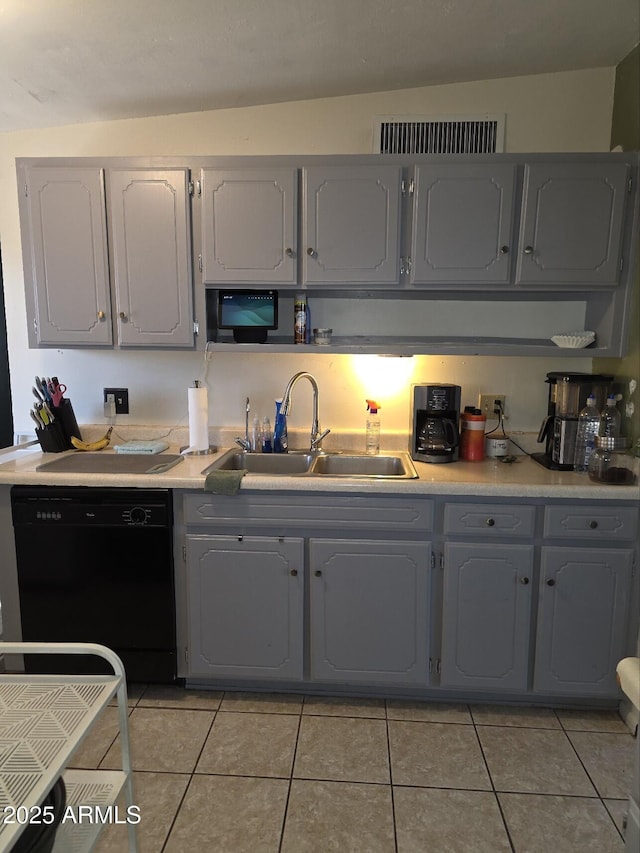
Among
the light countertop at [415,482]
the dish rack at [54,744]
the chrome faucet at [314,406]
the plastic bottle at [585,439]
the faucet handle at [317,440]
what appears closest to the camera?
the dish rack at [54,744]

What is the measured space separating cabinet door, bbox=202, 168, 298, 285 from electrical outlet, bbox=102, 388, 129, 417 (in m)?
0.80

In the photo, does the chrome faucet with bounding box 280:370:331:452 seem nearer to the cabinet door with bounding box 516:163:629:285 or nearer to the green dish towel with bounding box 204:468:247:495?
the green dish towel with bounding box 204:468:247:495

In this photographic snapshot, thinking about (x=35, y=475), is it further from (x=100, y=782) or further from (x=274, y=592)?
(x=100, y=782)

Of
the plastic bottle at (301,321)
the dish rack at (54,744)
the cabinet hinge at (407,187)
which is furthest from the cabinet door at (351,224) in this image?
the dish rack at (54,744)

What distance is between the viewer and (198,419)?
2.55 metres

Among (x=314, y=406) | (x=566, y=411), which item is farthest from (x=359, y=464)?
(x=566, y=411)

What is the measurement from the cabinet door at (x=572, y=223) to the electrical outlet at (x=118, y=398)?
6.22 feet

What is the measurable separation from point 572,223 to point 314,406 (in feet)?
4.28

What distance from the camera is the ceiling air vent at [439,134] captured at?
2.50 meters

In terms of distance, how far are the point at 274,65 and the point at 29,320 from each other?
1462 mm

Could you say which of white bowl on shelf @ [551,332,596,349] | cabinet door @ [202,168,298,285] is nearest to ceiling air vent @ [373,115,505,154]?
cabinet door @ [202,168,298,285]

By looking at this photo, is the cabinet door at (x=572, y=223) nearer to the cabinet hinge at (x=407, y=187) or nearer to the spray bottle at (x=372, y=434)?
the cabinet hinge at (x=407, y=187)

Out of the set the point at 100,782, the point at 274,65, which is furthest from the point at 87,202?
the point at 100,782

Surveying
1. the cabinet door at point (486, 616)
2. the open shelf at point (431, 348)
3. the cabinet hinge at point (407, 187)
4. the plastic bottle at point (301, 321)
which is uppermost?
the cabinet hinge at point (407, 187)
